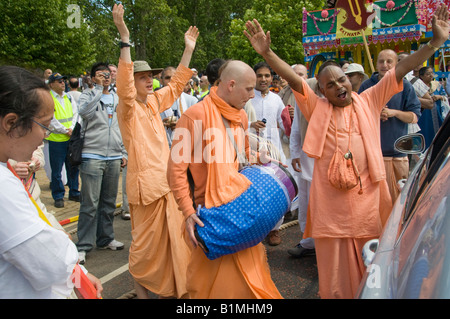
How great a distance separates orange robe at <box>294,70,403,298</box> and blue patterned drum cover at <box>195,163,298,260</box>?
25.6 inches

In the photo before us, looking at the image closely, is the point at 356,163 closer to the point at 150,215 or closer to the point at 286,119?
the point at 150,215

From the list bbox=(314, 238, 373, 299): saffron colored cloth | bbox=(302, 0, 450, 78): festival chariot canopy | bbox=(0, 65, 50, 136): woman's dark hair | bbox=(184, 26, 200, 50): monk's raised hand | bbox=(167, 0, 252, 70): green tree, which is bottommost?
bbox=(314, 238, 373, 299): saffron colored cloth

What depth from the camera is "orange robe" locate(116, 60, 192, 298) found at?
142 inches

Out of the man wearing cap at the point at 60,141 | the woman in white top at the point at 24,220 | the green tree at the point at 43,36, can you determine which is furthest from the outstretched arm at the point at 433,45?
the green tree at the point at 43,36

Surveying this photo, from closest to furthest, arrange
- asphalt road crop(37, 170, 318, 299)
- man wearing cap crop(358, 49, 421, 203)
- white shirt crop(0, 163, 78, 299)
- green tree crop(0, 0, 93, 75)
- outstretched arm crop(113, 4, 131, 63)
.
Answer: white shirt crop(0, 163, 78, 299)
outstretched arm crop(113, 4, 131, 63)
asphalt road crop(37, 170, 318, 299)
man wearing cap crop(358, 49, 421, 203)
green tree crop(0, 0, 93, 75)

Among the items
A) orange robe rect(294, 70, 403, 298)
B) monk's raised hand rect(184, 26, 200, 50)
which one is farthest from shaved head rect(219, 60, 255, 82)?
monk's raised hand rect(184, 26, 200, 50)

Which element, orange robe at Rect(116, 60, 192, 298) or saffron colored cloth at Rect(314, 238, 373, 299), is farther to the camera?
orange robe at Rect(116, 60, 192, 298)

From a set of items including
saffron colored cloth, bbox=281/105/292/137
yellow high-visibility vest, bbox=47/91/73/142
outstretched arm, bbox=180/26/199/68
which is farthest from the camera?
yellow high-visibility vest, bbox=47/91/73/142

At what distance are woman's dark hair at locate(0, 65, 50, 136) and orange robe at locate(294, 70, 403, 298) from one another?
223 centimetres

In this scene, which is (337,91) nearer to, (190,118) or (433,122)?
(190,118)

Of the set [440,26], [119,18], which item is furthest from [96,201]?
[440,26]

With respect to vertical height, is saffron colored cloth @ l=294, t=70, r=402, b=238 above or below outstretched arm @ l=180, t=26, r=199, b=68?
below

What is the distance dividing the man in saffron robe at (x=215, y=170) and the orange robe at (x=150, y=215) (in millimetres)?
686

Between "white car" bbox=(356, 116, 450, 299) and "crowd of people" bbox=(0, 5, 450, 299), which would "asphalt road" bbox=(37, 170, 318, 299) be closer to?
"crowd of people" bbox=(0, 5, 450, 299)
